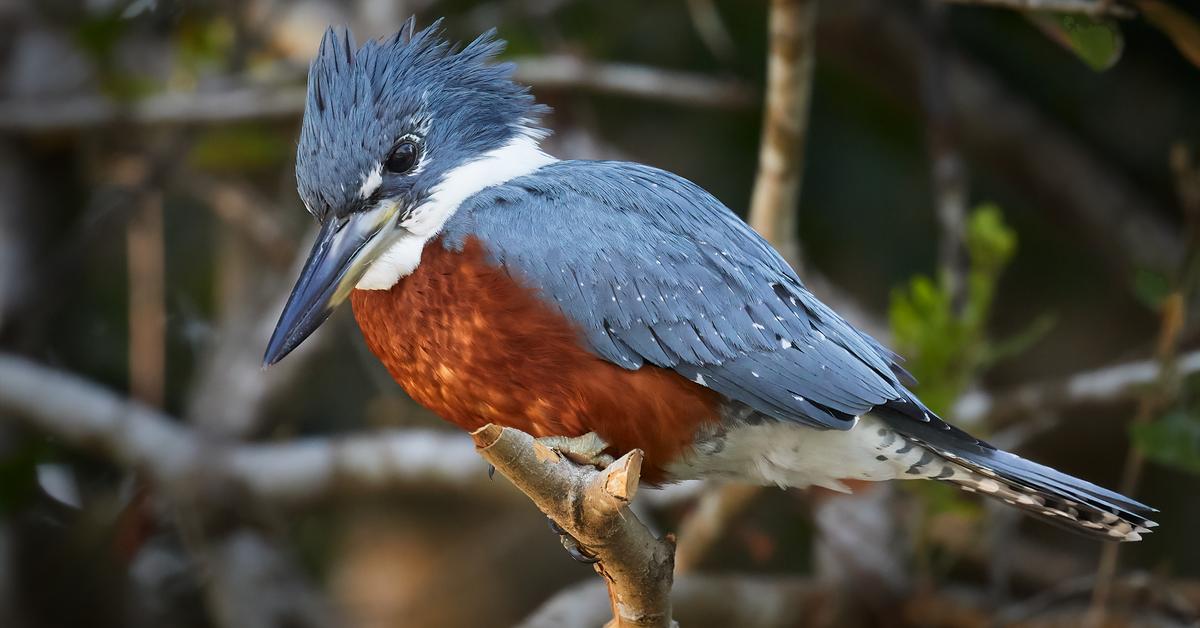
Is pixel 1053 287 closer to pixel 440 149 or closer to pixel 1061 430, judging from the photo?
pixel 1061 430

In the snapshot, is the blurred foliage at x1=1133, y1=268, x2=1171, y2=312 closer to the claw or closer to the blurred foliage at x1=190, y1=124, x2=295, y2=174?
the claw

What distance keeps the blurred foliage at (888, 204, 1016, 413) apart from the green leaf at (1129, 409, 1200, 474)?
434mm

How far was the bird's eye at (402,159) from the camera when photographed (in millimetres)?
1875

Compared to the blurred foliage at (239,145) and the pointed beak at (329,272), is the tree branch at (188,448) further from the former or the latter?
the pointed beak at (329,272)

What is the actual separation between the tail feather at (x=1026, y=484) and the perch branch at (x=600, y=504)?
1.58ft

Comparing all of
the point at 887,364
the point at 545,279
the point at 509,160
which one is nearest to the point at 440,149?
the point at 509,160

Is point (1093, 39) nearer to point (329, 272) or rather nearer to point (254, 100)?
point (329, 272)

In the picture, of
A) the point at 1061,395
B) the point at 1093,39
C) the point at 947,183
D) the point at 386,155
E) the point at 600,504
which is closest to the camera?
the point at 600,504

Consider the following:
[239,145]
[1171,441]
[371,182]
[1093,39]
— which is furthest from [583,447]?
[239,145]

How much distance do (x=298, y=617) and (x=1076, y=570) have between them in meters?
2.52

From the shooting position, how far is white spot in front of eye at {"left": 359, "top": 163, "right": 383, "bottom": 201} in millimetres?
1817

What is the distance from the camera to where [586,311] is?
1.79 m

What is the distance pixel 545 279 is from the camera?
1.80 metres

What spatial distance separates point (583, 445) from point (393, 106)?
1.97ft
